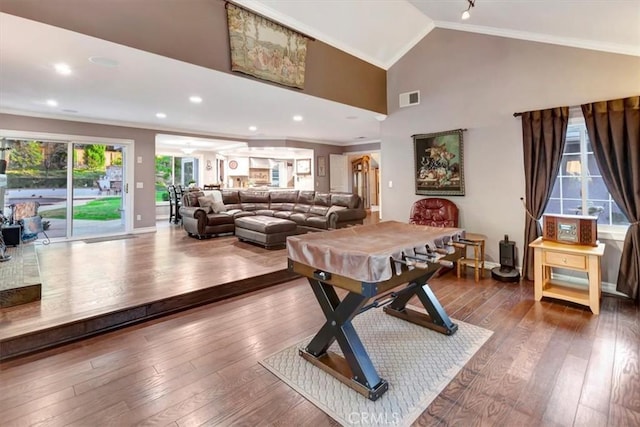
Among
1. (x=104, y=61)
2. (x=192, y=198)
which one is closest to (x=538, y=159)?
(x=104, y=61)

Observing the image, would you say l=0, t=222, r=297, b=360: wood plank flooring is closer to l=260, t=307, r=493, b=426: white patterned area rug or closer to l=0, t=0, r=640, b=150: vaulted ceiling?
l=260, t=307, r=493, b=426: white patterned area rug

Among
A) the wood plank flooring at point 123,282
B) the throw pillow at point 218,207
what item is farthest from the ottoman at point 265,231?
the throw pillow at point 218,207

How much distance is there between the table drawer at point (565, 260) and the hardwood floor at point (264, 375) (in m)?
0.44

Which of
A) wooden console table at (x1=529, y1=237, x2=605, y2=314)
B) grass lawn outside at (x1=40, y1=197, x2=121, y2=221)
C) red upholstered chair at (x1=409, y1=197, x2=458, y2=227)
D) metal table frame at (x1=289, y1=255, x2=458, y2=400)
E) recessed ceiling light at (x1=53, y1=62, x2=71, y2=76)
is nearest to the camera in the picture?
metal table frame at (x1=289, y1=255, x2=458, y2=400)

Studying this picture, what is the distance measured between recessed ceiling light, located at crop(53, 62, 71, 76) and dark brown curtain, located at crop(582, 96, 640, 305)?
19.7ft

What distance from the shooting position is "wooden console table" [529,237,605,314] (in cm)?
295

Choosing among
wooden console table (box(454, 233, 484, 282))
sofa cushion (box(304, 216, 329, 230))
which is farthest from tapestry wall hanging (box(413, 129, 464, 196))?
sofa cushion (box(304, 216, 329, 230))

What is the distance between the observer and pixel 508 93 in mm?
4094

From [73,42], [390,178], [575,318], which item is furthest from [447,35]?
[73,42]

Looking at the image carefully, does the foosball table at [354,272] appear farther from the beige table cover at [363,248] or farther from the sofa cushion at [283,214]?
the sofa cushion at [283,214]

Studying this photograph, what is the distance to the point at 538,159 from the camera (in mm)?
3777

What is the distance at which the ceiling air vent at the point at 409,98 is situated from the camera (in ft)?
16.6

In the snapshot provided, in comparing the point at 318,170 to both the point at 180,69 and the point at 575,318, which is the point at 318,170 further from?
the point at 575,318

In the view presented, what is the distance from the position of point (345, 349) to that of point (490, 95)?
4.07m
